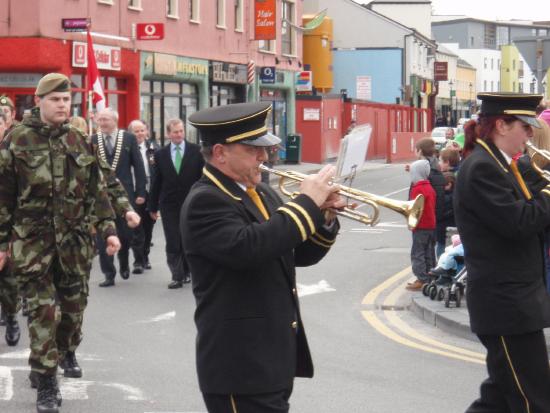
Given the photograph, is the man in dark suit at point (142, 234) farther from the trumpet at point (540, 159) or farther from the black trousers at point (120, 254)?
the trumpet at point (540, 159)

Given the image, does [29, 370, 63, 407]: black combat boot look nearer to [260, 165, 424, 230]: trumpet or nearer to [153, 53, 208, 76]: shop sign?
[260, 165, 424, 230]: trumpet

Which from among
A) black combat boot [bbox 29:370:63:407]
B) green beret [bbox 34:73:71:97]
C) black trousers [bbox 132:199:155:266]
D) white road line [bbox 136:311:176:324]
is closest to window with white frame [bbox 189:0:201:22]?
black trousers [bbox 132:199:155:266]

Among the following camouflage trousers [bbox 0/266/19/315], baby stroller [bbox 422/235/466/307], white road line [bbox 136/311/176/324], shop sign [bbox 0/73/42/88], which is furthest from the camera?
shop sign [bbox 0/73/42/88]

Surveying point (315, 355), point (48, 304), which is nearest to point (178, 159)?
point (315, 355)

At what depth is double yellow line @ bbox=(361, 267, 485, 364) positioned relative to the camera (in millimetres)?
9328

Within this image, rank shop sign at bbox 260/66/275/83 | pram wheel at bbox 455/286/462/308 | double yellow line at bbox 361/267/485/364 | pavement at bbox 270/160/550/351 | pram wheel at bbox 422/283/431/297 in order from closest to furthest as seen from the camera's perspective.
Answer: double yellow line at bbox 361/267/485/364 < pavement at bbox 270/160/550/351 < pram wheel at bbox 455/286/462/308 < pram wheel at bbox 422/283/431/297 < shop sign at bbox 260/66/275/83

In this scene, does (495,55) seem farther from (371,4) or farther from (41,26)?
(41,26)

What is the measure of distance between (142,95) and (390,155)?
19.8 m

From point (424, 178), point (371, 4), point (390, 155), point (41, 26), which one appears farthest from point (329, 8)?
point (424, 178)

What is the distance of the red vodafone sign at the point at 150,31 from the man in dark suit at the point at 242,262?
2706 centimetres

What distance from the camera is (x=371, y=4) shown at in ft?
272

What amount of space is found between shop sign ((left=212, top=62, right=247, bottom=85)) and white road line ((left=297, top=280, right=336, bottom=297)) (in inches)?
1004

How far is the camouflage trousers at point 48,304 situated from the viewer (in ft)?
24.0

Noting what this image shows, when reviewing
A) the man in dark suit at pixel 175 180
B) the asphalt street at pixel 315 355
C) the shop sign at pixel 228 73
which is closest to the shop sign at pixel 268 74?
the shop sign at pixel 228 73
